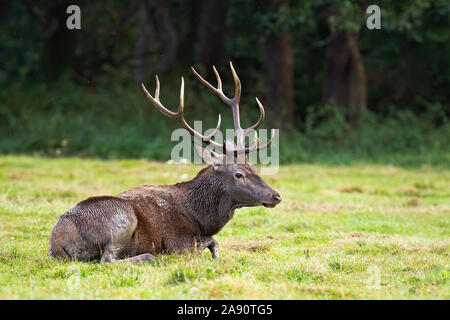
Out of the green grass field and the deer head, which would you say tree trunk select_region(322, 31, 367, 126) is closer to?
the green grass field

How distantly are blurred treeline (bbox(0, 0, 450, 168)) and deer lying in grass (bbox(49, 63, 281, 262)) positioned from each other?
8.57 m

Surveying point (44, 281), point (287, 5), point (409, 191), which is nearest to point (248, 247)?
point (44, 281)

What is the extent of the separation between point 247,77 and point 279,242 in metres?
15.2

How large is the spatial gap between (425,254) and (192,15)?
1522 centimetres

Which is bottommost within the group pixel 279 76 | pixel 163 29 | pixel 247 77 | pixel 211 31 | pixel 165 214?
→ pixel 165 214

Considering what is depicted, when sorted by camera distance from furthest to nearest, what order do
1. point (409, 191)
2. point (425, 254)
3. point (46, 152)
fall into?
1. point (46, 152)
2. point (409, 191)
3. point (425, 254)

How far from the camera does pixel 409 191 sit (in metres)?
12.3

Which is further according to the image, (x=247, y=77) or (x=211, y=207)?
(x=247, y=77)

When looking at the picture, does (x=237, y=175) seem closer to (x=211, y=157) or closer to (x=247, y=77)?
(x=211, y=157)

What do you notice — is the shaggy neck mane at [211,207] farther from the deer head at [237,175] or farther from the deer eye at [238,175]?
the deer eye at [238,175]

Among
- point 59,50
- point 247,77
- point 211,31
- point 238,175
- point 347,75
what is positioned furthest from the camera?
point 247,77

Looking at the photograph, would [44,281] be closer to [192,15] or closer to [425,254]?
[425,254]

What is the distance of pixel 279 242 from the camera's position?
8.23 m

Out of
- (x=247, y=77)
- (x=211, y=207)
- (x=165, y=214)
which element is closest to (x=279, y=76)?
(x=247, y=77)
